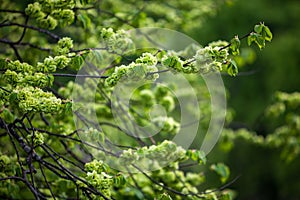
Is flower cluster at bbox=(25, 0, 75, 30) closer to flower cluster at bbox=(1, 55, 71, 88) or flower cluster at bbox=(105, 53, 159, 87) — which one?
flower cluster at bbox=(1, 55, 71, 88)

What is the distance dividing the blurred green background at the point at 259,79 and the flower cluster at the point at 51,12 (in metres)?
7.57

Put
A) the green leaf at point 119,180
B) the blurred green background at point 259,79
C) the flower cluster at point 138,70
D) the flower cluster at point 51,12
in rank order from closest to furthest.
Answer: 1. the flower cluster at point 138,70
2. the green leaf at point 119,180
3. the flower cluster at point 51,12
4. the blurred green background at point 259,79

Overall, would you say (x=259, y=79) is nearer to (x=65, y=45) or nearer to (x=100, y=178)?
(x=65, y=45)

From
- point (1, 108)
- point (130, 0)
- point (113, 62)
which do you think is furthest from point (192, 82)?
point (1, 108)

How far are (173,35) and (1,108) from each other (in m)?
2.52

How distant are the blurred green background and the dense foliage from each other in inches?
230

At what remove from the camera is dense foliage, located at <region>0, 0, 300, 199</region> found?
2291mm

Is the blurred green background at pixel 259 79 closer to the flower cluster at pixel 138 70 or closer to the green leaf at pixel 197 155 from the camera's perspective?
the green leaf at pixel 197 155

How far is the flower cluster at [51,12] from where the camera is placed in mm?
2736

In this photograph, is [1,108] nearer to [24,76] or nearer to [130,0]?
[24,76]

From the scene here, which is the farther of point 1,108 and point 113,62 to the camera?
point 113,62

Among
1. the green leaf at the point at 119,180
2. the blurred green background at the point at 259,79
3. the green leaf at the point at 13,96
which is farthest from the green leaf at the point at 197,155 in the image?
the blurred green background at the point at 259,79

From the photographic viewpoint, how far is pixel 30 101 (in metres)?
2.18

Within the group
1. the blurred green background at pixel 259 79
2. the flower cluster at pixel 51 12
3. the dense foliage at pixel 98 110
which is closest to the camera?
the dense foliage at pixel 98 110
